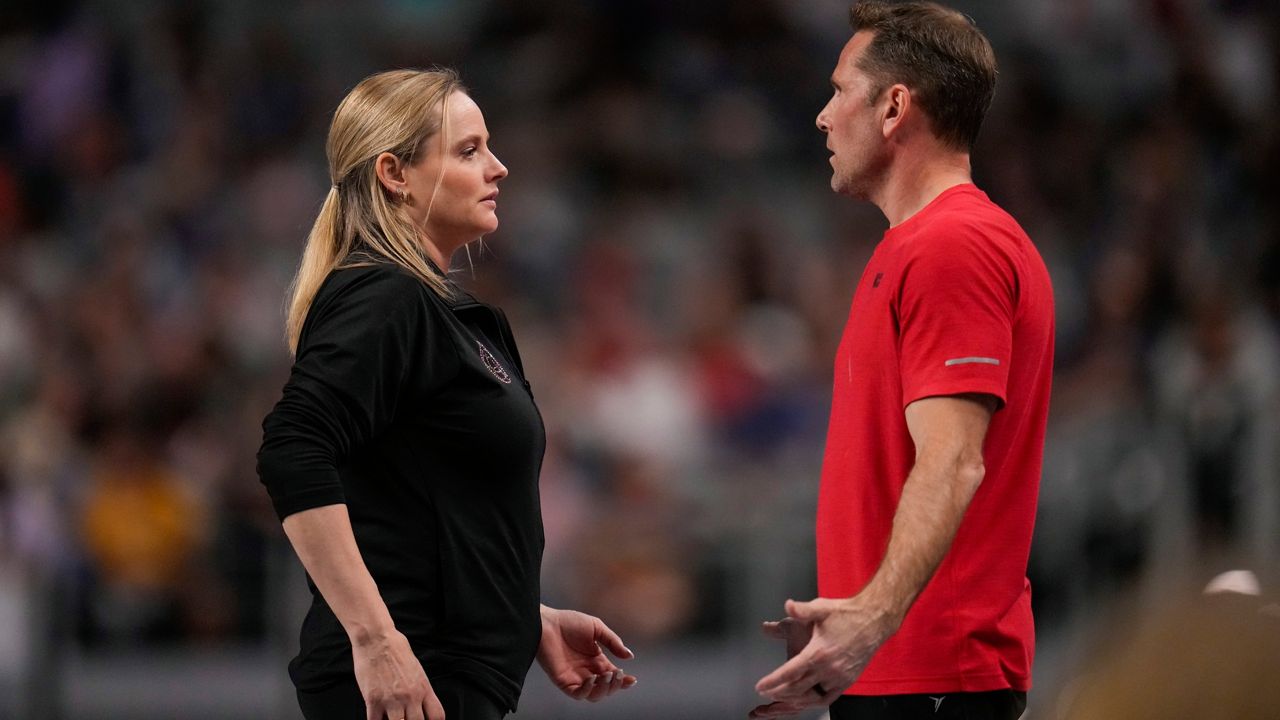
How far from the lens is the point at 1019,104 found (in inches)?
340

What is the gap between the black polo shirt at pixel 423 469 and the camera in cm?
261

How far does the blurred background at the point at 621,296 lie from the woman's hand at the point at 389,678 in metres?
2.94

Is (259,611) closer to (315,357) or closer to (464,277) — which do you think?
(464,277)

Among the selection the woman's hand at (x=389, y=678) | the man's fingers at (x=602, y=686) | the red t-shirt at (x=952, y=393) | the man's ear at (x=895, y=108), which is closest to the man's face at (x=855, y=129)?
the man's ear at (x=895, y=108)

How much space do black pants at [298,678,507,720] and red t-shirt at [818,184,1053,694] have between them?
24.7 inches

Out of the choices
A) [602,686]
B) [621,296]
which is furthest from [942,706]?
[621,296]

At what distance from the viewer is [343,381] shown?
101 inches

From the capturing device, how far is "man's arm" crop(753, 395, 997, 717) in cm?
254

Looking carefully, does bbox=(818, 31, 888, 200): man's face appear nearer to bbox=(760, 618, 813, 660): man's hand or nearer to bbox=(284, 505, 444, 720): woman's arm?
bbox=(760, 618, 813, 660): man's hand

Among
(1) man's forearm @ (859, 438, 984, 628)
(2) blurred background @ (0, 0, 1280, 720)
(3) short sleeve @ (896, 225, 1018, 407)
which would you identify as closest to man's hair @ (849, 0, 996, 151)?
(3) short sleeve @ (896, 225, 1018, 407)

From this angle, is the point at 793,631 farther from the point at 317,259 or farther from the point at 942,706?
the point at 317,259

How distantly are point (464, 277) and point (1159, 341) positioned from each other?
313cm

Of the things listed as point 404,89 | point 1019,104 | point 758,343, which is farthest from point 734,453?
point 404,89

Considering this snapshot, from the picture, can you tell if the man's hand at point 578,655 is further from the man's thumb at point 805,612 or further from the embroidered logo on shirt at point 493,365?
the man's thumb at point 805,612
